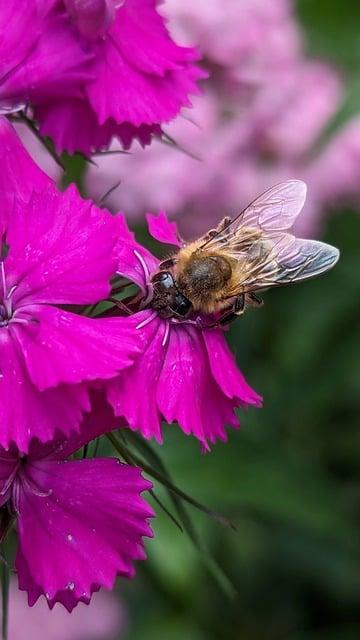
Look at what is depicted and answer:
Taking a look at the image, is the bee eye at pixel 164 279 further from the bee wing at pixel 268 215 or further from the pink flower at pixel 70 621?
the pink flower at pixel 70 621

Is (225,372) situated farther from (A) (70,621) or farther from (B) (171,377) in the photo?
(A) (70,621)

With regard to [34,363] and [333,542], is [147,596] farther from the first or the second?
[34,363]

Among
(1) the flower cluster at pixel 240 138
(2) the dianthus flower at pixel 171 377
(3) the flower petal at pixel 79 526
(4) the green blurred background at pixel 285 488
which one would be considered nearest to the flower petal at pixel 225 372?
(2) the dianthus flower at pixel 171 377

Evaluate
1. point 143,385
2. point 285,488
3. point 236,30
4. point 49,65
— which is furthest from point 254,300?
point 236,30

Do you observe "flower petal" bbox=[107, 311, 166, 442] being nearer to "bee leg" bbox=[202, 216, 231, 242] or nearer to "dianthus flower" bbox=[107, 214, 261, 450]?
"dianthus flower" bbox=[107, 214, 261, 450]

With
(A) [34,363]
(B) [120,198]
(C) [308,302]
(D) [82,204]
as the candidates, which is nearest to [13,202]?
(D) [82,204]

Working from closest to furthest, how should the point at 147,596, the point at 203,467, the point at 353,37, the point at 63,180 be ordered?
the point at 63,180, the point at 203,467, the point at 147,596, the point at 353,37

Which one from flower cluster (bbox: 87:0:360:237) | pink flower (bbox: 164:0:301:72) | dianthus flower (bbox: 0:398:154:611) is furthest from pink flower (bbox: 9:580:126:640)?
dianthus flower (bbox: 0:398:154:611)
